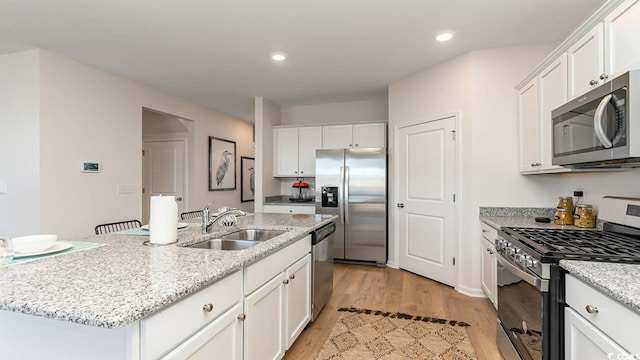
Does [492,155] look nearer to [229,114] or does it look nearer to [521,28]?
[521,28]

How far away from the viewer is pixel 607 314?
110 centimetres

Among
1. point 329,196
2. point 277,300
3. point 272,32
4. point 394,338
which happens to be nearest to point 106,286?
point 277,300

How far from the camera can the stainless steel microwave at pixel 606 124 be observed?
4.53ft

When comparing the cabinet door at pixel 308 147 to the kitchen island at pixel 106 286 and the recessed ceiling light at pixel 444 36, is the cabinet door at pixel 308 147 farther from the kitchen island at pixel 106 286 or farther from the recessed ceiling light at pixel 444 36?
the kitchen island at pixel 106 286

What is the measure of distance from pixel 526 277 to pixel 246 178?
5.82m

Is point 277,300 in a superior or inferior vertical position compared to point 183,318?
inferior

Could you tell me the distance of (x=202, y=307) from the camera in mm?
1156

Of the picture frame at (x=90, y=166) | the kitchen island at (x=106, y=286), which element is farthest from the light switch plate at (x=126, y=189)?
the kitchen island at (x=106, y=286)

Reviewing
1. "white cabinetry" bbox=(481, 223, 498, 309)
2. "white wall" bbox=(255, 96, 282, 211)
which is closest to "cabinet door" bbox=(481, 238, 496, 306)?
"white cabinetry" bbox=(481, 223, 498, 309)

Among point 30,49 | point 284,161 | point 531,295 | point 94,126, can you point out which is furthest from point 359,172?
point 30,49

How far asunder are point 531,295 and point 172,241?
188cm

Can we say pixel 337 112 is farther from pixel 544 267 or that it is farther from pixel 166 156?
pixel 544 267

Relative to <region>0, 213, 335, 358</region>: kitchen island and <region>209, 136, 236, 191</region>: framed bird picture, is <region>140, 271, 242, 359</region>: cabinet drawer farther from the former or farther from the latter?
<region>209, 136, 236, 191</region>: framed bird picture

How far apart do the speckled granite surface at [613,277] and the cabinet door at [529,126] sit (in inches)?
55.0
